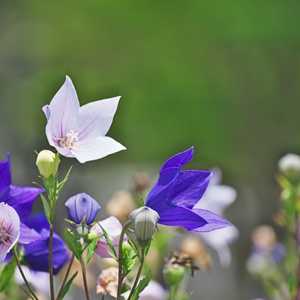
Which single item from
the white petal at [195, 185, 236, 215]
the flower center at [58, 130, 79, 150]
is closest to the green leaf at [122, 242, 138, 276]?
the flower center at [58, 130, 79, 150]

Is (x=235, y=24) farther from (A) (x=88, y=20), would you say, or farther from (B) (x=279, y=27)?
(A) (x=88, y=20)

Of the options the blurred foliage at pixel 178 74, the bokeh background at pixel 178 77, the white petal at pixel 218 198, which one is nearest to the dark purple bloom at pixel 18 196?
the white petal at pixel 218 198

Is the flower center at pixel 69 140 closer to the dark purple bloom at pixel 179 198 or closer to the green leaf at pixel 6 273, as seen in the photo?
the dark purple bloom at pixel 179 198

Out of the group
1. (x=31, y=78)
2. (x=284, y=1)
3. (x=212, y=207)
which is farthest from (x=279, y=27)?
(x=212, y=207)

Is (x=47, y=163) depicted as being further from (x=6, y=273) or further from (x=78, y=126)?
(x=6, y=273)

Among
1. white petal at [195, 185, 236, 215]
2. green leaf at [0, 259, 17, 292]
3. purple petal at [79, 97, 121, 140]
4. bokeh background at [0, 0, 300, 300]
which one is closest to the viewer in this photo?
purple petal at [79, 97, 121, 140]

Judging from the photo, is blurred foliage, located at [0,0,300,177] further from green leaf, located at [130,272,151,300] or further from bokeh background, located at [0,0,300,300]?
green leaf, located at [130,272,151,300]
